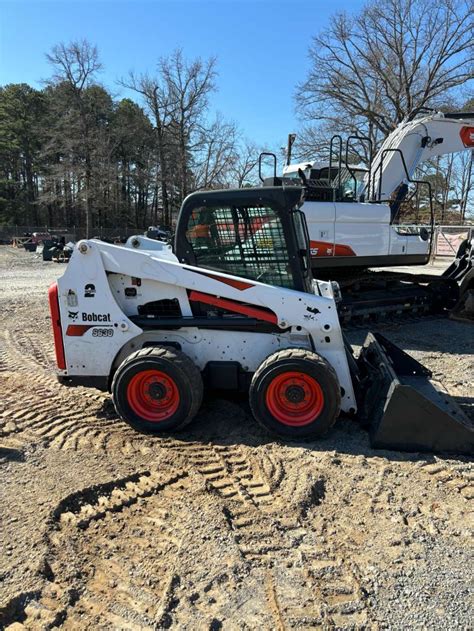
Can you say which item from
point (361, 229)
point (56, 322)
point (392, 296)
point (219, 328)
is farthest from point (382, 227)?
point (56, 322)

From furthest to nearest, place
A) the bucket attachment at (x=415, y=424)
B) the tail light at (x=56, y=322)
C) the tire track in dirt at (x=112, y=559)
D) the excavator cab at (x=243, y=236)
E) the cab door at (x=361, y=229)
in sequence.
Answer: the cab door at (x=361, y=229)
the tail light at (x=56, y=322)
the excavator cab at (x=243, y=236)
the bucket attachment at (x=415, y=424)
the tire track in dirt at (x=112, y=559)

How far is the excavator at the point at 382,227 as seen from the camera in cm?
759

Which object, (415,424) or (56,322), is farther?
(56,322)

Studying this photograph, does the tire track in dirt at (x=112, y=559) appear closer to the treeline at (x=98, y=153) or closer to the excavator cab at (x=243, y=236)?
the excavator cab at (x=243, y=236)

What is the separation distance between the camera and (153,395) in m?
4.09

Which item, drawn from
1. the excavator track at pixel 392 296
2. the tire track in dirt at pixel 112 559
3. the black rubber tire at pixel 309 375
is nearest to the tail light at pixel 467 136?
the excavator track at pixel 392 296

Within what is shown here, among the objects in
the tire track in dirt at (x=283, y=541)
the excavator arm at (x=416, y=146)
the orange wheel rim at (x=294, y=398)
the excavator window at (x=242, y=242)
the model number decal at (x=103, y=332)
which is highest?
the excavator arm at (x=416, y=146)

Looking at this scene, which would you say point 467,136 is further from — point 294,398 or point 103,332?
point 103,332

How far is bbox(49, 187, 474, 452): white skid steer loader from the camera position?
3.94 meters

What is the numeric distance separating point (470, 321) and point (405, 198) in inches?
98.3

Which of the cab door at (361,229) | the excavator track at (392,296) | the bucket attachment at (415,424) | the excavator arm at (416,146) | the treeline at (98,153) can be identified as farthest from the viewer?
the treeline at (98,153)

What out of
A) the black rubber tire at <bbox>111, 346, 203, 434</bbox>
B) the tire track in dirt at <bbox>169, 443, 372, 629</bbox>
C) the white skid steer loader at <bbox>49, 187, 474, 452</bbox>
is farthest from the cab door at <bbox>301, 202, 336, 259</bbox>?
the tire track in dirt at <bbox>169, 443, 372, 629</bbox>

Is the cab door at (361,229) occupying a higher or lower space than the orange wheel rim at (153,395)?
higher

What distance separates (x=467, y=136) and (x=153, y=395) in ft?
25.7
